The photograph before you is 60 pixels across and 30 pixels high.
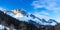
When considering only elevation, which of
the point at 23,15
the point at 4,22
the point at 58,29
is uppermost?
the point at 23,15

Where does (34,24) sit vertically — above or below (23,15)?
below

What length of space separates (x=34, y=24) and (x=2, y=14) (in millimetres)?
613

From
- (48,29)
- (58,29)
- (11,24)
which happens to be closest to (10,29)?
(11,24)

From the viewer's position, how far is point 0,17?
220cm

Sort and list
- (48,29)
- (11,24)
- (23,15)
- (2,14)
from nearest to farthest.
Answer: (2,14), (11,24), (48,29), (23,15)

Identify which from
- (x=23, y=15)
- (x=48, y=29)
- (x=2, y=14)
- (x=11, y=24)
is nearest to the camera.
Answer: (x=2, y=14)

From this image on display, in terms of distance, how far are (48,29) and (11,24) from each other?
688 mm

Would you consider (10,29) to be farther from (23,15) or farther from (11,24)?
(23,15)

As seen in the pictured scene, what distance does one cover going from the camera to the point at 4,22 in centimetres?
226

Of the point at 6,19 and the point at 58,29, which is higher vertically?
the point at 6,19

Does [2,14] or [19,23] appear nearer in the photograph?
[2,14]

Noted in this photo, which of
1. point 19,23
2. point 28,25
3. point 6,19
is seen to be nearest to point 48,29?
point 28,25

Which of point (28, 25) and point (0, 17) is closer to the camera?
point (0, 17)

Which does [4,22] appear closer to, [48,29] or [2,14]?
[2,14]
